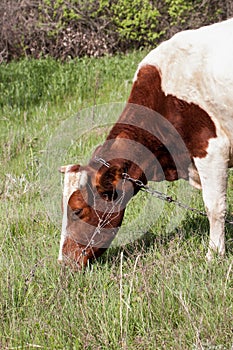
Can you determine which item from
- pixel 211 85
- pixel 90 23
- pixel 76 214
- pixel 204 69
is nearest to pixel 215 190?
pixel 211 85

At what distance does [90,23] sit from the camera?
16.0m

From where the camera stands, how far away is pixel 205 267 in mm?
4414

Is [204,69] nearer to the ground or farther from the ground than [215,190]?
farther from the ground

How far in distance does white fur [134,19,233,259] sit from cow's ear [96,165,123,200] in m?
0.57

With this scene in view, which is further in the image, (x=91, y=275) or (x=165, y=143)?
(x=165, y=143)

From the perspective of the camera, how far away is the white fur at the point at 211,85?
183 inches

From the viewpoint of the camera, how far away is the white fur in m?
4.66

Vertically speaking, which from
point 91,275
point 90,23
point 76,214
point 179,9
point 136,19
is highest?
point 179,9

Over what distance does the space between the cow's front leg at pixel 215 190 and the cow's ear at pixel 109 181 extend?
569mm

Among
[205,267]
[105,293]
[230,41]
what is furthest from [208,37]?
[105,293]

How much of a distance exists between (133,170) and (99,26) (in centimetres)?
1147

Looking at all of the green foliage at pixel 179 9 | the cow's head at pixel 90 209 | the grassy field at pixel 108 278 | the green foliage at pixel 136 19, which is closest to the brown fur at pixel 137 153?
the cow's head at pixel 90 209

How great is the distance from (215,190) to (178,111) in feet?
2.03

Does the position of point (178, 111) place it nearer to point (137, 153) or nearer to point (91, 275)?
point (137, 153)
